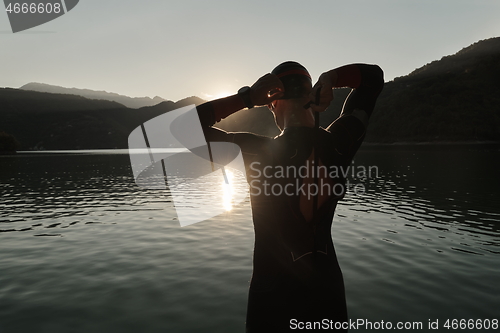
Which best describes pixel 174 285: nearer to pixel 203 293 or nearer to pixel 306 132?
pixel 203 293

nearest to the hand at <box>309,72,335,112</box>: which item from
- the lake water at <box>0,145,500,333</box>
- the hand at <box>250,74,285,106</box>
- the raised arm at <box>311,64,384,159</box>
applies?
the raised arm at <box>311,64,384,159</box>

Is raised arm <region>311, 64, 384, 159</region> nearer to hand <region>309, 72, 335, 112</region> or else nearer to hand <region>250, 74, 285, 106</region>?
hand <region>309, 72, 335, 112</region>

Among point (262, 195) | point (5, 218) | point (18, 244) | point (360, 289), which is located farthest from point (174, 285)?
point (5, 218)

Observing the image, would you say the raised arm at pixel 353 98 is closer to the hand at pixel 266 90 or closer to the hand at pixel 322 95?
the hand at pixel 322 95

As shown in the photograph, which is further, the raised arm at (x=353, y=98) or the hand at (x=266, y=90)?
the raised arm at (x=353, y=98)

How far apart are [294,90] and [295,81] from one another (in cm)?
6

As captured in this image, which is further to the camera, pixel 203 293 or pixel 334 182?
pixel 203 293

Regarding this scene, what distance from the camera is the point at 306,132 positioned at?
2303 mm

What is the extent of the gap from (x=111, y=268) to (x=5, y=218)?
1448cm

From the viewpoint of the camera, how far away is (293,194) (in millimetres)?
2312

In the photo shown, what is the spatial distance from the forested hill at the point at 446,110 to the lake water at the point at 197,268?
14239 cm

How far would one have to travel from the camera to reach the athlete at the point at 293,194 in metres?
2.27

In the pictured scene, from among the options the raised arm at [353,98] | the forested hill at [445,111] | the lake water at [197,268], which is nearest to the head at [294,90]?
the raised arm at [353,98]

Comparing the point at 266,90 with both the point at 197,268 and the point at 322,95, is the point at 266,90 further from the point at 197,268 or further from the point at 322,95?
the point at 197,268
